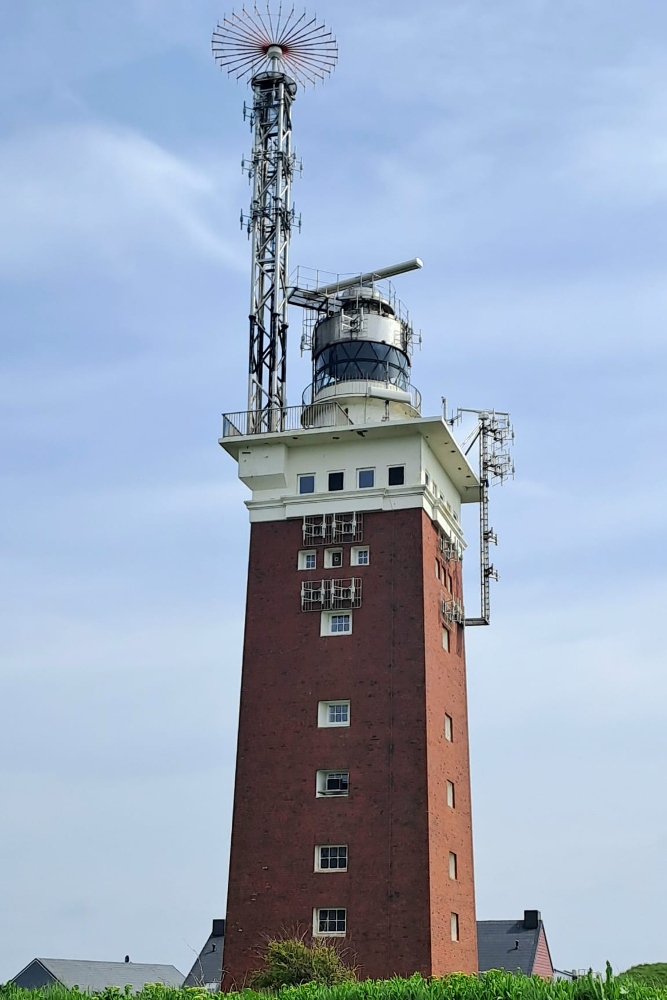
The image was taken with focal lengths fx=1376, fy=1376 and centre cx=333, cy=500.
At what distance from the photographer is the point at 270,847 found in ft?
161

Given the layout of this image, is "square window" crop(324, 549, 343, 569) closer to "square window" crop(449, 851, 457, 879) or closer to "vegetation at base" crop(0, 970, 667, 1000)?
"square window" crop(449, 851, 457, 879)

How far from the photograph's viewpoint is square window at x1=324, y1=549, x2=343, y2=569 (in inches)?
2063

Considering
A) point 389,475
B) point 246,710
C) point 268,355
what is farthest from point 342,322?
point 246,710

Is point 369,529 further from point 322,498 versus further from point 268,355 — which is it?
point 268,355

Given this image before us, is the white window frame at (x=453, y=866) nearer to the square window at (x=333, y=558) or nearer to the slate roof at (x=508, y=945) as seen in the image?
the square window at (x=333, y=558)

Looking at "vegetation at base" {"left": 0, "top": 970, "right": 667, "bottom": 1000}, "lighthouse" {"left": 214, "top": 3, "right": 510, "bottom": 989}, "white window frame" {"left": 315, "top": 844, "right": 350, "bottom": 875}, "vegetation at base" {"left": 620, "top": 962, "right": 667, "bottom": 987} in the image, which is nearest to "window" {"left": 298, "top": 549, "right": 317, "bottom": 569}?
"lighthouse" {"left": 214, "top": 3, "right": 510, "bottom": 989}

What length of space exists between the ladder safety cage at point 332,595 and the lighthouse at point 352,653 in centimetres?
6

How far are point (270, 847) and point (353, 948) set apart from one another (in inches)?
185

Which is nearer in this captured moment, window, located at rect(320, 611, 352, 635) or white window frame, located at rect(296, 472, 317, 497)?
window, located at rect(320, 611, 352, 635)

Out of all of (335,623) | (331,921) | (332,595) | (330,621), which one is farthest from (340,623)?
(331,921)

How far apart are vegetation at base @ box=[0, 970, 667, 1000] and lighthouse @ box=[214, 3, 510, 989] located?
992 cm

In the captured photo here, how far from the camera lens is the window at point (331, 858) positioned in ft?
158

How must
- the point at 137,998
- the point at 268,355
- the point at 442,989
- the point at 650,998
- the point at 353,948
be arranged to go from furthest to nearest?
the point at 268,355, the point at 353,948, the point at 137,998, the point at 442,989, the point at 650,998

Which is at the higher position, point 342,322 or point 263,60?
point 263,60
